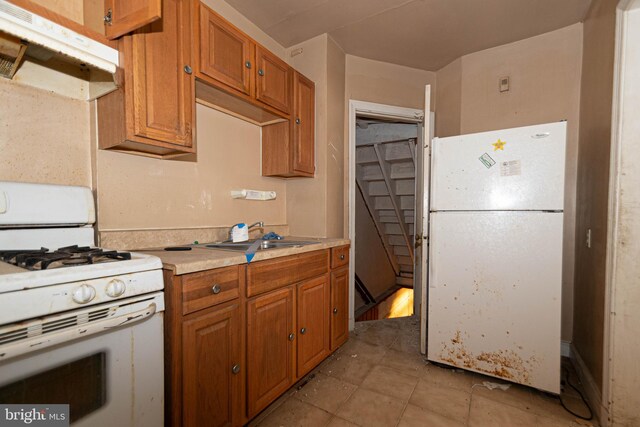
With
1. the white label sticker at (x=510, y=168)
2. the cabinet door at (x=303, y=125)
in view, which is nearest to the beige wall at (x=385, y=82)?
the cabinet door at (x=303, y=125)

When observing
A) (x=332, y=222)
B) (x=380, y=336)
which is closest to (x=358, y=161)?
(x=332, y=222)

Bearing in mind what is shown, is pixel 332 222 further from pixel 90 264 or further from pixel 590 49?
pixel 590 49

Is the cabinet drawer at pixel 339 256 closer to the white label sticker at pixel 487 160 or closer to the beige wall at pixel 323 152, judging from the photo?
the beige wall at pixel 323 152

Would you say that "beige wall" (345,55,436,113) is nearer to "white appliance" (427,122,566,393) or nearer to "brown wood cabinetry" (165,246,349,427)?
"white appliance" (427,122,566,393)

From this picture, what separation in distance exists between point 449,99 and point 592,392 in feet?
8.21

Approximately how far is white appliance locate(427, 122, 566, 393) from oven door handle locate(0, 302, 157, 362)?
1.79 metres

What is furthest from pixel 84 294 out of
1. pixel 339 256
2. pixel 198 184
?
pixel 339 256

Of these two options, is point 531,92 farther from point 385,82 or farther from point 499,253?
point 499,253

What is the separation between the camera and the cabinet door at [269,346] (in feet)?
4.74

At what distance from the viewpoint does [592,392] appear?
1.66 meters

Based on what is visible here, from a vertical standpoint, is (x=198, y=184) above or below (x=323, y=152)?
below

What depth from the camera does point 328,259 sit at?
6.77 feet

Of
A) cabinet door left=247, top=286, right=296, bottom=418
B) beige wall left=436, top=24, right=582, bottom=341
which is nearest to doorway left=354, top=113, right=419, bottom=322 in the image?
beige wall left=436, top=24, right=582, bottom=341

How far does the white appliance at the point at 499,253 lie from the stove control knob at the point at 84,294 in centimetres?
191
